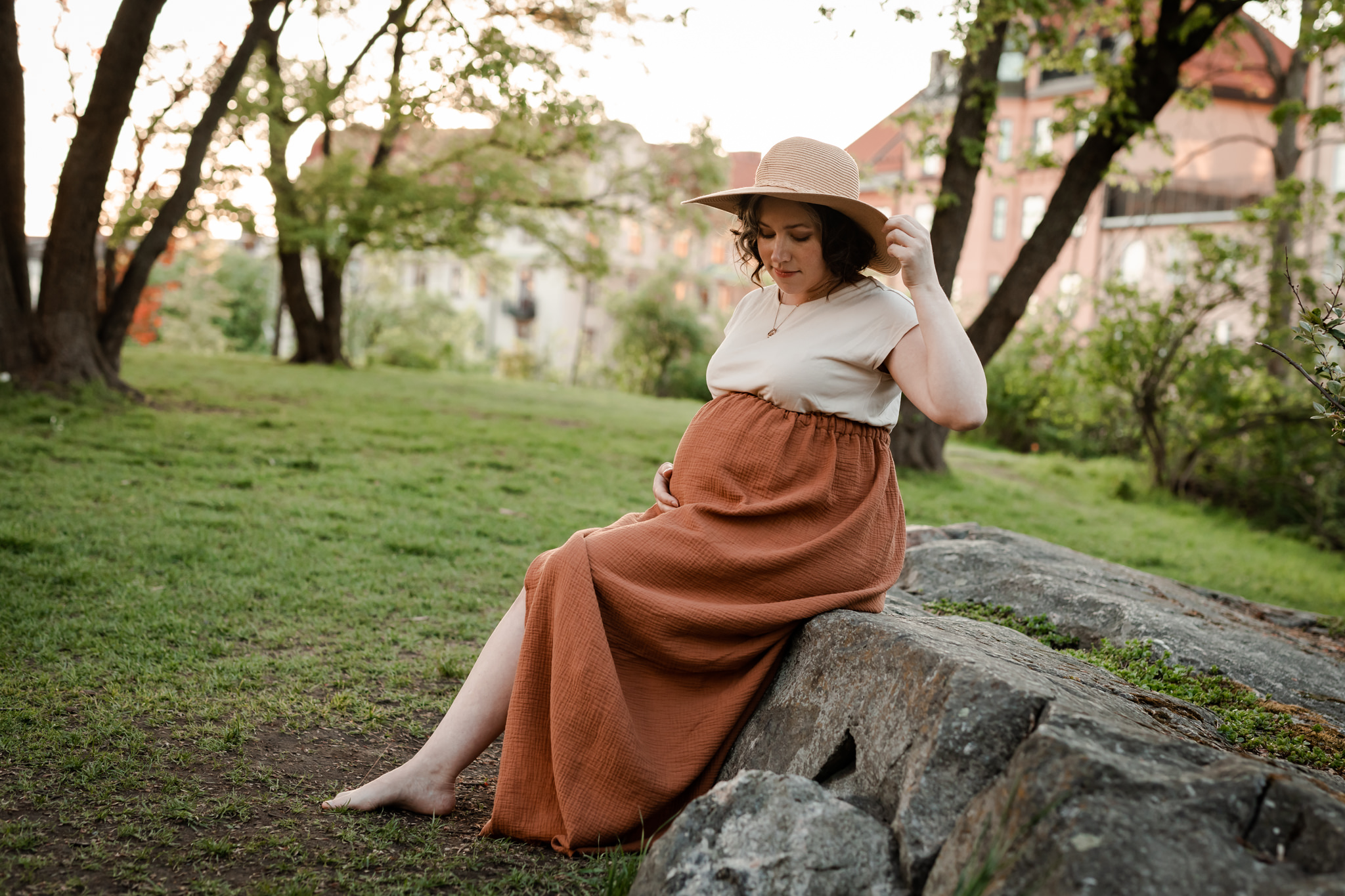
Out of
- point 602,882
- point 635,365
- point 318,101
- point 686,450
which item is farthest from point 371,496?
point 635,365

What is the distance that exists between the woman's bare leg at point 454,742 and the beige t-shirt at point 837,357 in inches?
37.5

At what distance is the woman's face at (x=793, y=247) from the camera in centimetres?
280

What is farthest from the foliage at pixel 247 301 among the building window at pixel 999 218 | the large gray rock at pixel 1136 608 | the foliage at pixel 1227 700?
the foliage at pixel 1227 700

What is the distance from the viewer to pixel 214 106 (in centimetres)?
1007

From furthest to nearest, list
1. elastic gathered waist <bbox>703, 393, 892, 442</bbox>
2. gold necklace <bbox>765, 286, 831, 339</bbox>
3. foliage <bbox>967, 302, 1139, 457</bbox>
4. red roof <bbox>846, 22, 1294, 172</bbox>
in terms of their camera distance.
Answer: foliage <bbox>967, 302, 1139, 457</bbox>, red roof <bbox>846, 22, 1294, 172</bbox>, gold necklace <bbox>765, 286, 831, 339</bbox>, elastic gathered waist <bbox>703, 393, 892, 442</bbox>

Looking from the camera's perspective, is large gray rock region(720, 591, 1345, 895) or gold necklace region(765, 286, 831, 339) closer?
large gray rock region(720, 591, 1345, 895)

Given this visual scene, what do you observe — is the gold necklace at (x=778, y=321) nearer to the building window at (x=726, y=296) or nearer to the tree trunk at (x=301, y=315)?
the tree trunk at (x=301, y=315)

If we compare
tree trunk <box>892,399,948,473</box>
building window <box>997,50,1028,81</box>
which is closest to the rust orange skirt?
tree trunk <box>892,399,948,473</box>

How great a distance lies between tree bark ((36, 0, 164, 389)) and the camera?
28.8ft

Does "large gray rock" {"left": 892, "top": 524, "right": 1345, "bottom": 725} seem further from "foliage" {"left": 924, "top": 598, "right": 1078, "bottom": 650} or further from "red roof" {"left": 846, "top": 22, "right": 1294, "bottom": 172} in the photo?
"red roof" {"left": 846, "top": 22, "right": 1294, "bottom": 172}

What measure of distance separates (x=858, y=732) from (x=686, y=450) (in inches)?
38.4

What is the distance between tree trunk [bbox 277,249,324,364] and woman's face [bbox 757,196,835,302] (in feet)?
57.1

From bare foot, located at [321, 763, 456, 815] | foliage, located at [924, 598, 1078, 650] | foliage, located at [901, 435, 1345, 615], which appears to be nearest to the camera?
bare foot, located at [321, 763, 456, 815]

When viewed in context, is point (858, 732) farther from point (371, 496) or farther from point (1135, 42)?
point (1135, 42)
